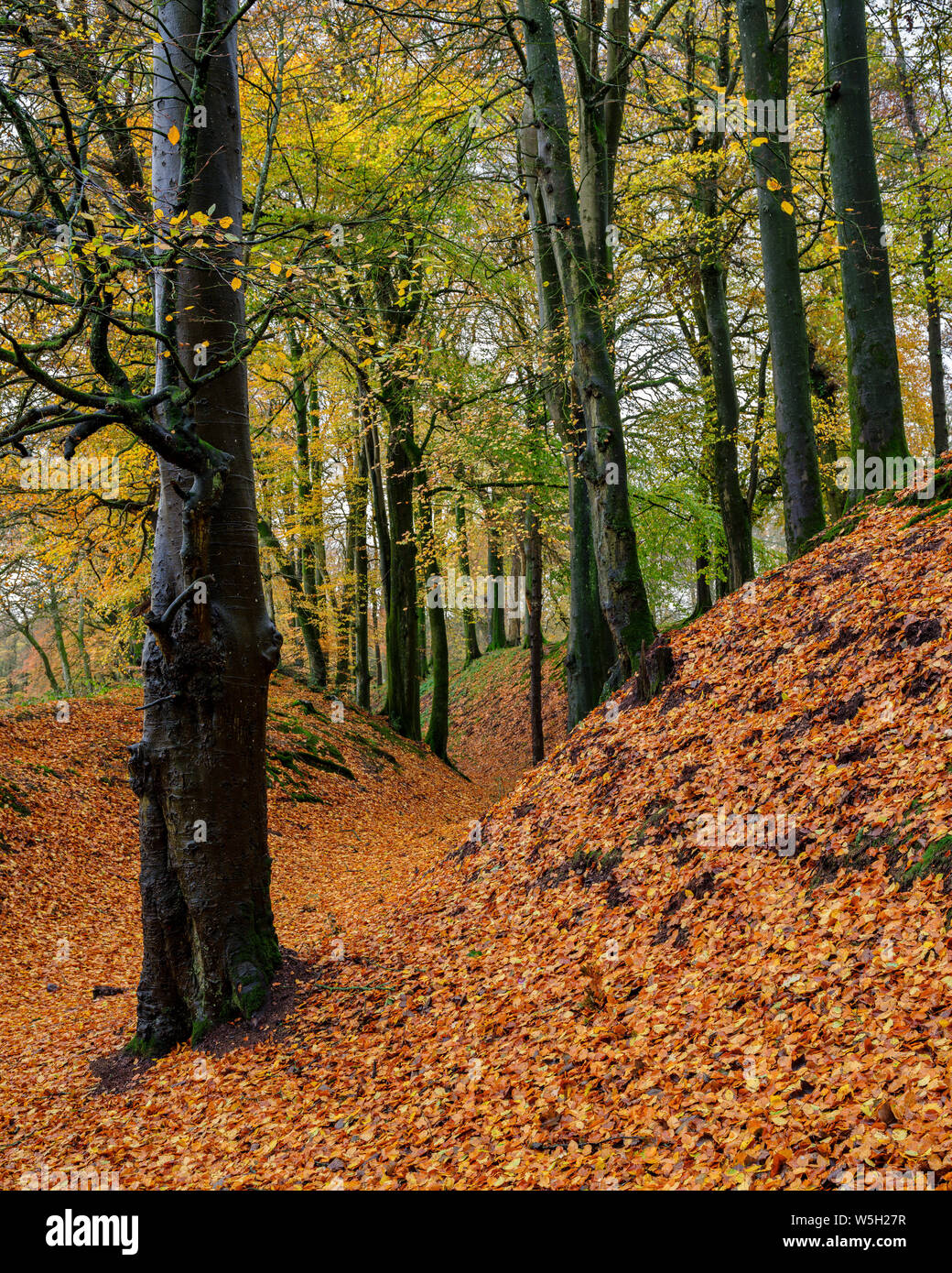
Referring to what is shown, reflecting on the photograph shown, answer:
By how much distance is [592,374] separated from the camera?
8.50 meters

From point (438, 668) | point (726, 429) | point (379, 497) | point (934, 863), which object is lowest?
point (934, 863)

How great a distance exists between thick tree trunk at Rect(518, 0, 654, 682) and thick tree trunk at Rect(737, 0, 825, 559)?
70.4 inches

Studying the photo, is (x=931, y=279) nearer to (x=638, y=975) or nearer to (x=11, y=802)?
(x=638, y=975)

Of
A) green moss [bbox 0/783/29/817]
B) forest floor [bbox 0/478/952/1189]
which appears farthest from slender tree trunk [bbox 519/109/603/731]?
green moss [bbox 0/783/29/817]

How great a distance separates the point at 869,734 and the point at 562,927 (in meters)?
2.32

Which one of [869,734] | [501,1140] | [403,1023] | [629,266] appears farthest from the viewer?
[629,266]

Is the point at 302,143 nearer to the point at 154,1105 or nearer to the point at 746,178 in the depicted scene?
the point at 746,178

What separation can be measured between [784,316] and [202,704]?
283 inches

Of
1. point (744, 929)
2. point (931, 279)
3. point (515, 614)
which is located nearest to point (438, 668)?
point (515, 614)

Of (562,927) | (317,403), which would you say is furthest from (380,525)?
(562,927)

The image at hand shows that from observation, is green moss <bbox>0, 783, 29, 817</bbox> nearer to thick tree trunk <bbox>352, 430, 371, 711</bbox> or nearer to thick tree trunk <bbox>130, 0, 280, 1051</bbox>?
thick tree trunk <bbox>130, 0, 280, 1051</bbox>

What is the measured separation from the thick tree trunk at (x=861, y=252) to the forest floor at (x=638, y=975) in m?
0.87

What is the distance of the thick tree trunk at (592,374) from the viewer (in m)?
8.42

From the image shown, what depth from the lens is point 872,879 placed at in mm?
3963
